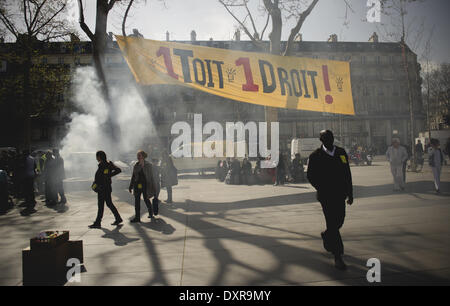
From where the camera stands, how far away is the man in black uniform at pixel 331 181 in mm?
3896

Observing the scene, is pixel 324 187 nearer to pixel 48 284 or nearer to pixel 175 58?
pixel 48 284

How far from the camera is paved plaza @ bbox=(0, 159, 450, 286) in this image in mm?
3555

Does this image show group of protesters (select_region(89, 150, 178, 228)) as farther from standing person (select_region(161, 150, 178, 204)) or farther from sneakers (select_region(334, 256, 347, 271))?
sneakers (select_region(334, 256, 347, 271))

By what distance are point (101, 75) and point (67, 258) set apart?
10801 mm

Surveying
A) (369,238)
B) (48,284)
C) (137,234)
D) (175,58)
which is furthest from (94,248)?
(175,58)

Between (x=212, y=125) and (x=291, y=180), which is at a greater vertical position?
(x=212, y=125)

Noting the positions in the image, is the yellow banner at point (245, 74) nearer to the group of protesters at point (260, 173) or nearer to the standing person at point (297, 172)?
the group of protesters at point (260, 173)

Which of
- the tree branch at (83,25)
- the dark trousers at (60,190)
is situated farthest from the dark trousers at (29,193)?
the tree branch at (83,25)

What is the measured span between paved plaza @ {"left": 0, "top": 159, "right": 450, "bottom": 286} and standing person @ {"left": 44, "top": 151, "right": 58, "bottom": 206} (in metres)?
1.02

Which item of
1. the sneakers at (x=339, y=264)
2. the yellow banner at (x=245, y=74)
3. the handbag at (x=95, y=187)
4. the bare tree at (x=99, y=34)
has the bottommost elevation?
the sneakers at (x=339, y=264)

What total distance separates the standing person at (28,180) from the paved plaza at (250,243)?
45 centimetres

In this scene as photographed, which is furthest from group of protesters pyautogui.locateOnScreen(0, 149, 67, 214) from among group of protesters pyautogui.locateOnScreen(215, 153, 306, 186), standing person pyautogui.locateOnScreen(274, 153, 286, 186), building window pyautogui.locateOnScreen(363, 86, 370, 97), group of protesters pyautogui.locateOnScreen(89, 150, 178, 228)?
building window pyautogui.locateOnScreen(363, 86, 370, 97)

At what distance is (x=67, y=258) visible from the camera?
12.6ft
